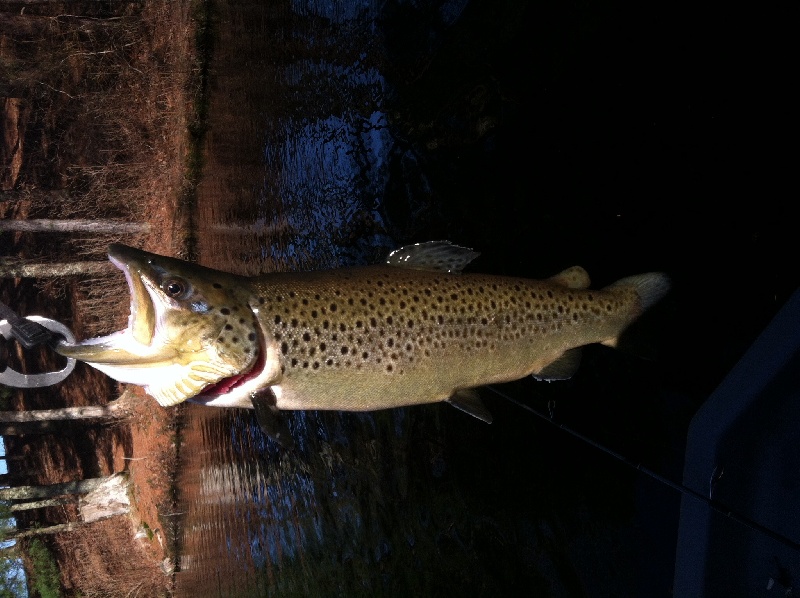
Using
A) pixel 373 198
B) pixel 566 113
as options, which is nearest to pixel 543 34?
pixel 566 113

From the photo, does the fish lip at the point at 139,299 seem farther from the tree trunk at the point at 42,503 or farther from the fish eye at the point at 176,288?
the tree trunk at the point at 42,503

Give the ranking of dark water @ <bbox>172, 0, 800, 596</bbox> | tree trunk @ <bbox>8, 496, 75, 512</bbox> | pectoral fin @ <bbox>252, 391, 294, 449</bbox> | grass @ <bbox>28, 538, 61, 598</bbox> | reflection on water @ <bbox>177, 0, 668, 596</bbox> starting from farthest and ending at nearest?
1. grass @ <bbox>28, 538, 61, 598</bbox>
2. tree trunk @ <bbox>8, 496, 75, 512</bbox>
3. reflection on water @ <bbox>177, 0, 668, 596</bbox>
4. dark water @ <bbox>172, 0, 800, 596</bbox>
5. pectoral fin @ <bbox>252, 391, 294, 449</bbox>

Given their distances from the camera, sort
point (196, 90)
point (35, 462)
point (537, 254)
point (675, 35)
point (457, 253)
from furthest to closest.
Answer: point (35, 462) → point (196, 90) → point (537, 254) → point (675, 35) → point (457, 253)

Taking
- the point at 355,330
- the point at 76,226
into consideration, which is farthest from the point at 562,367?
the point at 76,226

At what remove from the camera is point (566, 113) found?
342 centimetres

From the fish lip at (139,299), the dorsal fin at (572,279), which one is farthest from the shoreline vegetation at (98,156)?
the dorsal fin at (572,279)

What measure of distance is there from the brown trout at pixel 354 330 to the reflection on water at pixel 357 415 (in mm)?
1489

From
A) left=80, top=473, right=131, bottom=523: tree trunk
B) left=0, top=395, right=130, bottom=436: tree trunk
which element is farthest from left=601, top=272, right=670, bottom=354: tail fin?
left=80, top=473, right=131, bottom=523: tree trunk

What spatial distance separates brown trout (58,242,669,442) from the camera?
6.59 ft

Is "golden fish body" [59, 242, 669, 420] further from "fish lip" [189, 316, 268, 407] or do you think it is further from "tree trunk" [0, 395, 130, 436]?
"tree trunk" [0, 395, 130, 436]

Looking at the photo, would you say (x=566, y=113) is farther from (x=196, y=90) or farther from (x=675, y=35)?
(x=196, y=90)

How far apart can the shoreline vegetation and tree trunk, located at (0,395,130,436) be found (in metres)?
0.10

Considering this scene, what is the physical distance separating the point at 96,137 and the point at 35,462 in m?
4.15

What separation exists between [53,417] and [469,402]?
612cm
